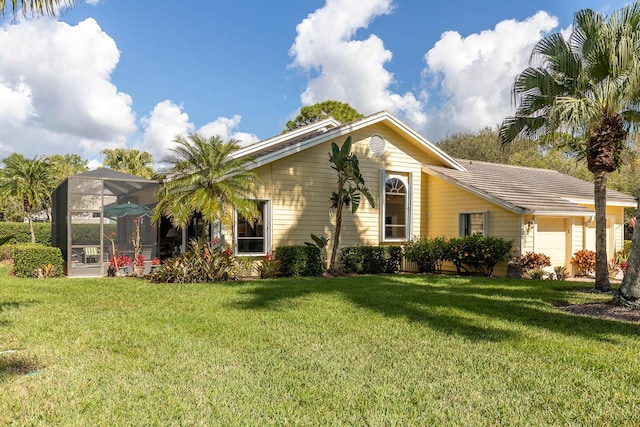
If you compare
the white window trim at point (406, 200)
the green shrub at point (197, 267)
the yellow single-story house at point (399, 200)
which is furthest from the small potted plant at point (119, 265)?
the white window trim at point (406, 200)

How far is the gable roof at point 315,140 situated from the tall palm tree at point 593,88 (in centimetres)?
537

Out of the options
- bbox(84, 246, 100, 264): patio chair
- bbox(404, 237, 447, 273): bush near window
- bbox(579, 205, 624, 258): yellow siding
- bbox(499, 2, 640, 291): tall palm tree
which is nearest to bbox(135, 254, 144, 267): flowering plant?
bbox(84, 246, 100, 264): patio chair

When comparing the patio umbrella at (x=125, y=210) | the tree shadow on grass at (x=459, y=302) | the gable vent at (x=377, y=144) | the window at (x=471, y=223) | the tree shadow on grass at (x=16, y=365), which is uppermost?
the gable vent at (x=377, y=144)

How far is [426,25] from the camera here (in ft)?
56.5

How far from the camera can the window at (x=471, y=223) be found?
49.8ft

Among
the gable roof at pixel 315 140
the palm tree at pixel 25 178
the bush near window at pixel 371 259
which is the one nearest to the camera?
the gable roof at pixel 315 140

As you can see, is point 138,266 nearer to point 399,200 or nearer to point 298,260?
point 298,260

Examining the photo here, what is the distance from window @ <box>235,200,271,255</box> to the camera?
13672 millimetres

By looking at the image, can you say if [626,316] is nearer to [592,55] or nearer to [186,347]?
[592,55]

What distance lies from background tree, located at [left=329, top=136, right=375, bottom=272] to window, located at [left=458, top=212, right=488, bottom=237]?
4.05 metres

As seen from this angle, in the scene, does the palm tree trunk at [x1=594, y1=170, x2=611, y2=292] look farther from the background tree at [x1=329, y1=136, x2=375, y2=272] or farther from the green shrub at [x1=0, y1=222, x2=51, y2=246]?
the green shrub at [x1=0, y1=222, x2=51, y2=246]

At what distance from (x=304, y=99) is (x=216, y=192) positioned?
22.4m

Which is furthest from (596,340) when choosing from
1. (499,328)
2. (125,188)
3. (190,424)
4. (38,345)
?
(125,188)

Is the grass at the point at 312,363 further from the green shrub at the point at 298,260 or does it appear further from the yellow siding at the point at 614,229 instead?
the yellow siding at the point at 614,229
